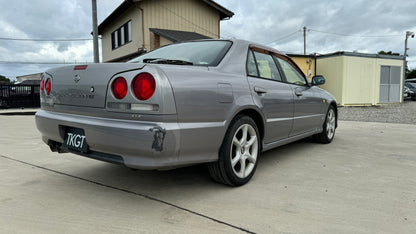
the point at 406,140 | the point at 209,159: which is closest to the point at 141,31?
the point at 406,140

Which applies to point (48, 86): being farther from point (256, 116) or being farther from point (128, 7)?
point (128, 7)

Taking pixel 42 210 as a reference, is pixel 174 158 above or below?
above

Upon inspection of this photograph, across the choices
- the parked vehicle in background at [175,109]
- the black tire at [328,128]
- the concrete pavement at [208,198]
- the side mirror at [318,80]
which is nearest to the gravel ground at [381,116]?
the black tire at [328,128]

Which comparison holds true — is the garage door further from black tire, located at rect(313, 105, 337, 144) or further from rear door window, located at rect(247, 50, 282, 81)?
rear door window, located at rect(247, 50, 282, 81)

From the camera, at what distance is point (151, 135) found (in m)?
1.90

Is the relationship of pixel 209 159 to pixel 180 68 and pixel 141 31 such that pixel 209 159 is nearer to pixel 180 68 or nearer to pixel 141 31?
pixel 180 68

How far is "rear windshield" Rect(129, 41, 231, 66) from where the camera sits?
2.62m

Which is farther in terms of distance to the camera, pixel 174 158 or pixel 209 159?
pixel 209 159

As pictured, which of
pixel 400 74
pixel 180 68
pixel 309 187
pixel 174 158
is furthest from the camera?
pixel 400 74

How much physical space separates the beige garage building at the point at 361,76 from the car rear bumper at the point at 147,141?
45.8ft

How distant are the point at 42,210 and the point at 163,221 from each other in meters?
0.97

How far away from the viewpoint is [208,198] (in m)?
2.40

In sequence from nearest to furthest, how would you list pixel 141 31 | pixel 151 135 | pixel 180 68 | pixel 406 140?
pixel 151 135, pixel 180 68, pixel 406 140, pixel 141 31

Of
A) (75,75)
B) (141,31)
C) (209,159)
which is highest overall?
(141,31)
